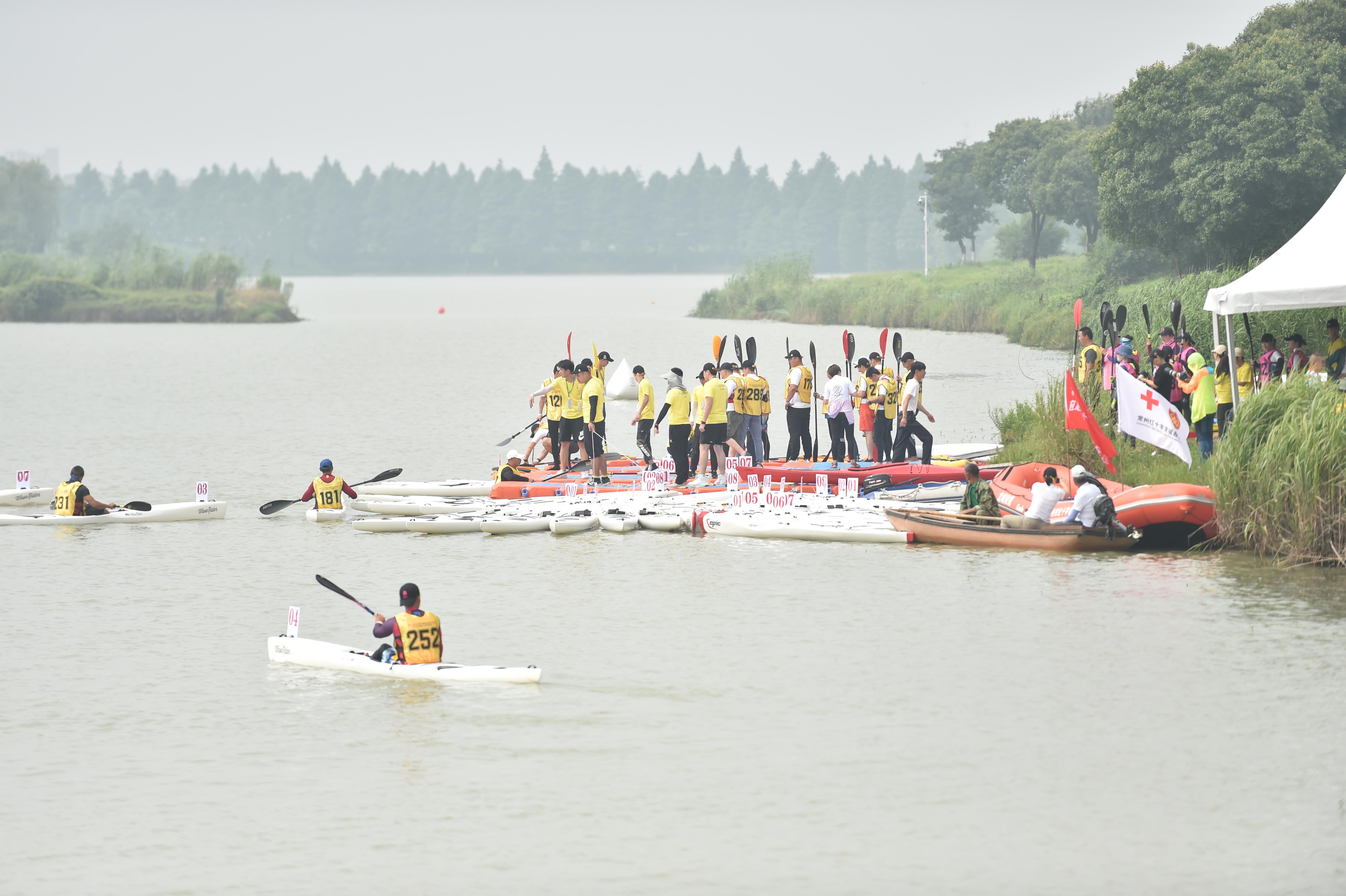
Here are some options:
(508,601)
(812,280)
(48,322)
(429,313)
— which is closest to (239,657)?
(508,601)

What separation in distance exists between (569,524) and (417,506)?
3.06m

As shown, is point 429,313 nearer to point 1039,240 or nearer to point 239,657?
point 1039,240

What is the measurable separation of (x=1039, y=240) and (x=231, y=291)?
51719 mm

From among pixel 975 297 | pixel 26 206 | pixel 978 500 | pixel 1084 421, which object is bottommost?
pixel 978 500

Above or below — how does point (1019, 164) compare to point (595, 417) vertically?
above

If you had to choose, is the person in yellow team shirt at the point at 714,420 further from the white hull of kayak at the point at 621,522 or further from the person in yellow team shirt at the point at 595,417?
the white hull of kayak at the point at 621,522

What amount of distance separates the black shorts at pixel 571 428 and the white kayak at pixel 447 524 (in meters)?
2.56

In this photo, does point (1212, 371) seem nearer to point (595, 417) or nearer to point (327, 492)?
point (595, 417)

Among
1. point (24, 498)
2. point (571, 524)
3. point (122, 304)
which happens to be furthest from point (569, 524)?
point (122, 304)

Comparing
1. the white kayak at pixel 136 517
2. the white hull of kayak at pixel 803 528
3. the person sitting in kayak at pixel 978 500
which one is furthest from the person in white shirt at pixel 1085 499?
the white kayak at pixel 136 517

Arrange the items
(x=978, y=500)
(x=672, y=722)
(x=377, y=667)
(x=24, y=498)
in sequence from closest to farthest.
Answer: (x=672, y=722)
(x=377, y=667)
(x=978, y=500)
(x=24, y=498)

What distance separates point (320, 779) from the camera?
11.5 meters

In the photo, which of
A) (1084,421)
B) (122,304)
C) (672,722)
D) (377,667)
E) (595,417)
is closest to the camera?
(672,722)

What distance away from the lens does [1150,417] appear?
1931 centimetres
